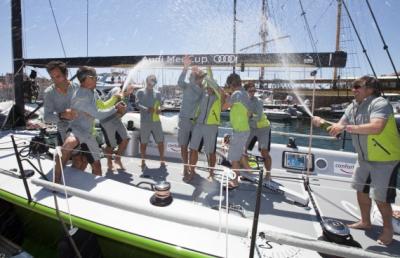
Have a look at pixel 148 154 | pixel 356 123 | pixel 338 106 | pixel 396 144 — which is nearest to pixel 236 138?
pixel 356 123

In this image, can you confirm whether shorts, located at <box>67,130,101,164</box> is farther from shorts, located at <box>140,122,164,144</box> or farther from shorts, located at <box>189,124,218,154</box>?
shorts, located at <box>140,122,164,144</box>

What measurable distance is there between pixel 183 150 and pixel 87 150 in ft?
6.06

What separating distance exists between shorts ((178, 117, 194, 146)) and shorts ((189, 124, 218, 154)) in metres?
0.20

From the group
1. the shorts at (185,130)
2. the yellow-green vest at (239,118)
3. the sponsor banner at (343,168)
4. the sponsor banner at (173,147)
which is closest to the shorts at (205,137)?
the shorts at (185,130)

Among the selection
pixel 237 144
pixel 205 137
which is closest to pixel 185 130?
pixel 205 137

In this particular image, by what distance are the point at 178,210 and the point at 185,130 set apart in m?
2.41

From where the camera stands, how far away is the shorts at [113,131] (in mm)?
5027

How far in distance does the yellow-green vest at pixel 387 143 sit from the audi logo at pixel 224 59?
1.95 meters

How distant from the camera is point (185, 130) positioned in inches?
191

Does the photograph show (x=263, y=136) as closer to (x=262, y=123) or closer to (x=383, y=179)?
(x=262, y=123)

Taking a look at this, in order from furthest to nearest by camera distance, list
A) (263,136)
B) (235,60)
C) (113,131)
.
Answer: (113,131) < (263,136) < (235,60)

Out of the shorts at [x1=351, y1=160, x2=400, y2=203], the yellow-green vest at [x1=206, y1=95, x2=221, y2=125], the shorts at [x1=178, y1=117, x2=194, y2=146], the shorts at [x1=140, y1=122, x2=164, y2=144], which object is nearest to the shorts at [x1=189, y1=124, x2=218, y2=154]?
the yellow-green vest at [x1=206, y1=95, x2=221, y2=125]

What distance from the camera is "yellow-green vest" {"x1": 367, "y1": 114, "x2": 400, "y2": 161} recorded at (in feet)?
9.25

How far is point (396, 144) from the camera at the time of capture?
2844 mm
